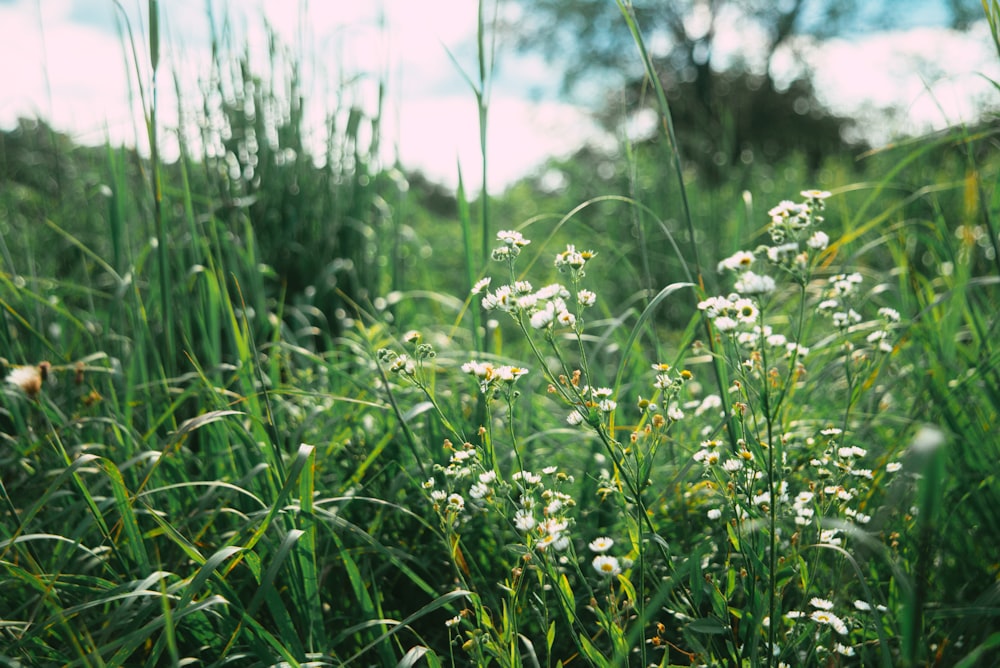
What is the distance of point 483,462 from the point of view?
48.1 inches

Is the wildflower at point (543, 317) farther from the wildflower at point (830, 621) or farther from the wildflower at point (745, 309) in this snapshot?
the wildflower at point (830, 621)

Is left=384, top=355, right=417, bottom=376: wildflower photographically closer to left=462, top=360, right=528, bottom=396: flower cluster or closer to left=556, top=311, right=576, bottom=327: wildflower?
left=462, top=360, right=528, bottom=396: flower cluster

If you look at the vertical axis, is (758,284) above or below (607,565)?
above

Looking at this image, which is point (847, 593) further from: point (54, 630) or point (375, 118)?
point (375, 118)

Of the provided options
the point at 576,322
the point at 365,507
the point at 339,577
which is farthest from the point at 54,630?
the point at 576,322

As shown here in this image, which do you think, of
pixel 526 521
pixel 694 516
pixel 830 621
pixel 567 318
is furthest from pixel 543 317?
pixel 694 516

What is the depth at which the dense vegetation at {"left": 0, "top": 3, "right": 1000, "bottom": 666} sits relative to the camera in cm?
97

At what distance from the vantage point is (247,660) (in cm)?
125

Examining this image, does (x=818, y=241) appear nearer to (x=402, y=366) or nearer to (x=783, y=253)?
(x=783, y=253)

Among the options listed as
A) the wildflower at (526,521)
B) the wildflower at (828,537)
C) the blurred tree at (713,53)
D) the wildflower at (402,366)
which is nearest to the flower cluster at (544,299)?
the wildflower at (402,366)

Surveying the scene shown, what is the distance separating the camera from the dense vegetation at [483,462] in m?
0.97

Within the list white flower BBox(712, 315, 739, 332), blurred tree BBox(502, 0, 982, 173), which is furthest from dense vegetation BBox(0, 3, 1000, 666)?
blurred tree BBox(502, 0, 982, 173)

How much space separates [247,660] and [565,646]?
0.56 m

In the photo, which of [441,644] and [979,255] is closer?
[441,644]
